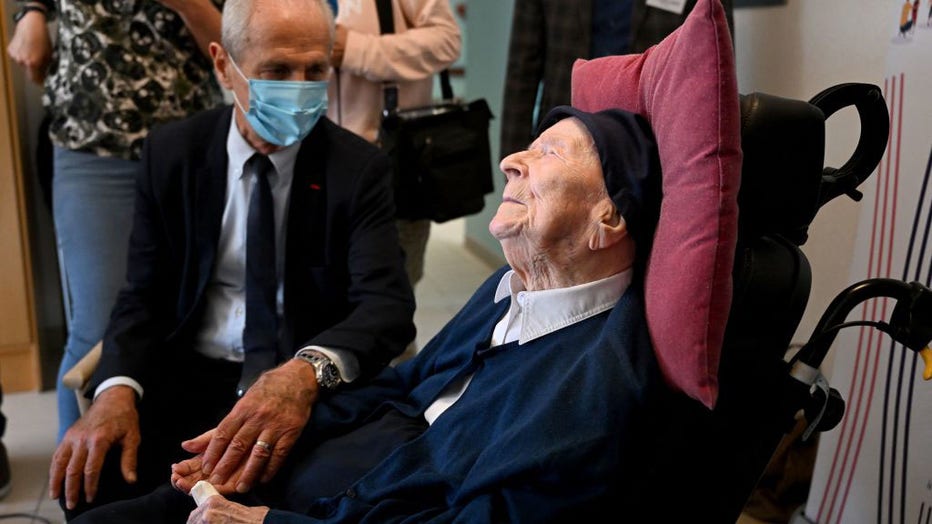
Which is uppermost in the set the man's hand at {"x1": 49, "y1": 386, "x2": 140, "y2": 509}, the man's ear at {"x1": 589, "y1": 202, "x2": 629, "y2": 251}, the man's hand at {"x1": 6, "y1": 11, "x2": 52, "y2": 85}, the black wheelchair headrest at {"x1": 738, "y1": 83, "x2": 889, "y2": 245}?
the man's hand at {"x1": 6, "y1": 11, "x2": 52, "y2": 85}

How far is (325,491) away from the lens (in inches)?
50.7

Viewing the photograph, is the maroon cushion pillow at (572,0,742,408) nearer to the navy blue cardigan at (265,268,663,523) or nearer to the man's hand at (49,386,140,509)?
the navy blue cardigan at (265,268,663,523)

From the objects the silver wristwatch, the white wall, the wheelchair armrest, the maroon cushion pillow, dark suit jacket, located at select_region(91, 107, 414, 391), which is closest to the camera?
the maroon cushion pillow

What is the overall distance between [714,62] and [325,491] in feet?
2.73

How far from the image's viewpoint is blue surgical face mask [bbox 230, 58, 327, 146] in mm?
1638

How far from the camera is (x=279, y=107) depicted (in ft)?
5.38

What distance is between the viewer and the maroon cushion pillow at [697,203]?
0.92 metres

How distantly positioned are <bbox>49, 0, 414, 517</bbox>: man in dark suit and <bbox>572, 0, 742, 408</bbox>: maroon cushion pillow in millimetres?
719

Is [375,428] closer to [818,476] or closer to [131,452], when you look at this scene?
[131,452]

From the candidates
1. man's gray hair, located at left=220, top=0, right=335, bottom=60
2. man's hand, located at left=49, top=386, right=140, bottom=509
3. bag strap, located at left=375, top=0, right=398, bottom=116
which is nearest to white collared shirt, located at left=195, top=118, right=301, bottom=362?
man's gray hair, located at left=220, top=0, right=335, bottom=60

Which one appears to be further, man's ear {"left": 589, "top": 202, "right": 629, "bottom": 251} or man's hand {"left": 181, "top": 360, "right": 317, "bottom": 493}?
man's hand {"left": 181, "top": 360, "right": 317, "bottom": 493}

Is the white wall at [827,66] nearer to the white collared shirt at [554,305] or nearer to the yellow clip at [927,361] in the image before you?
the yellow clip at [927,361]

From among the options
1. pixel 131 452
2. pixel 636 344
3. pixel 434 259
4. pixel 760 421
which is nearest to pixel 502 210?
pixel 636 344

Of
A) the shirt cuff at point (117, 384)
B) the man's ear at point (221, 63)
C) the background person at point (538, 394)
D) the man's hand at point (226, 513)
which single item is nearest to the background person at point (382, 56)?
the man's ear at point (221, 63)
